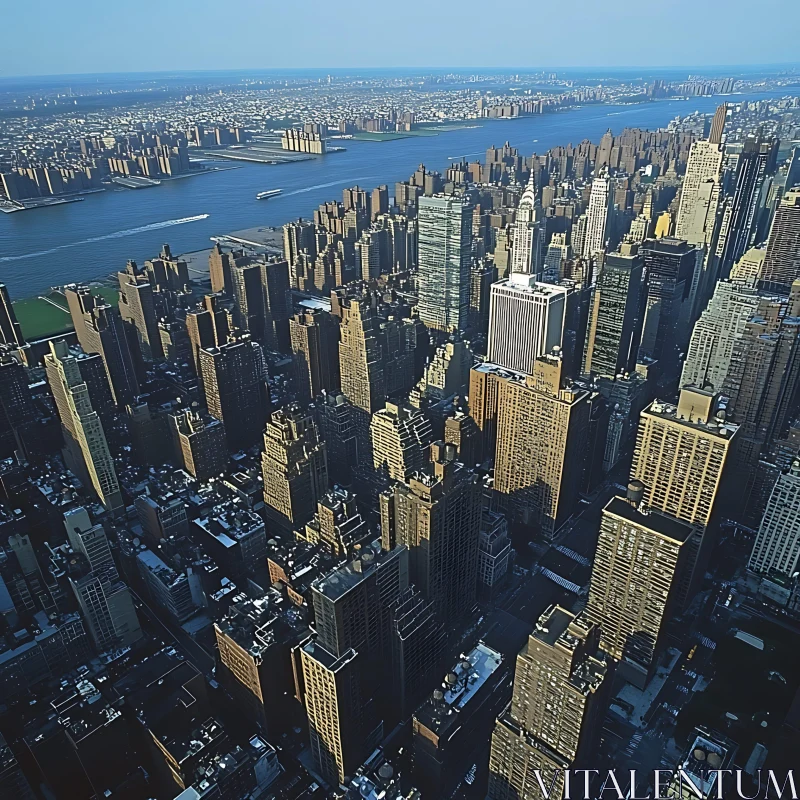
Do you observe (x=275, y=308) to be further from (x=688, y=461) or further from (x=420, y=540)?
(x=688, y=461)

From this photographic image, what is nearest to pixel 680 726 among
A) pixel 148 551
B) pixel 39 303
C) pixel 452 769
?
pixel 452 769

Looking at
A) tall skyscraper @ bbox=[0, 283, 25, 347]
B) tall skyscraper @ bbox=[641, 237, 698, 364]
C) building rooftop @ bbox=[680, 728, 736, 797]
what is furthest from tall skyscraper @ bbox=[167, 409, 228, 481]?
tall skyscraper @ bbox=[641, 237, 698, 364]

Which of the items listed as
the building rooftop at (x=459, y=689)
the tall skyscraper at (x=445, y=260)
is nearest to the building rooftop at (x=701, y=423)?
the building rooftop at (x=459, y=689)

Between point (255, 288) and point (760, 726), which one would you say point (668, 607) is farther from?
point (255, 288)

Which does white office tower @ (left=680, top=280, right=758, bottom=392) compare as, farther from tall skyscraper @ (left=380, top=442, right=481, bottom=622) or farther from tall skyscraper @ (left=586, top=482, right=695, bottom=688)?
tall skyscraper @ (left=380, top=442, right=481, bottom=622)

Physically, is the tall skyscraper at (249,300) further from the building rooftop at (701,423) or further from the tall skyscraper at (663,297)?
the building rooftop at (701,423)
